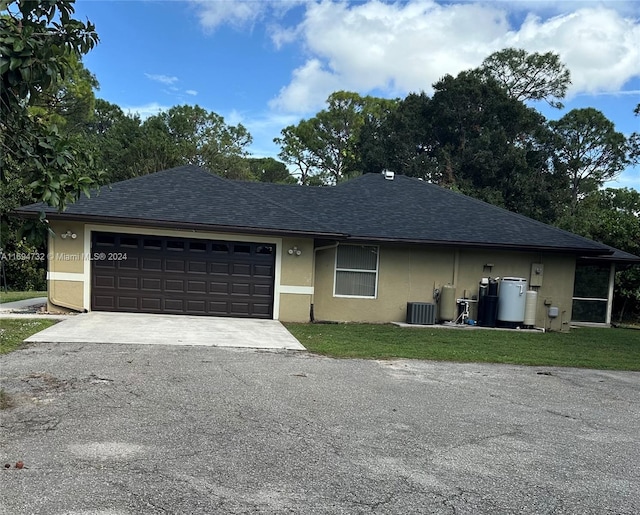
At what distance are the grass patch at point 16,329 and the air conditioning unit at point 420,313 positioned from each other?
27.8 feet

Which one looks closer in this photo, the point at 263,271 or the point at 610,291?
the point at 263,271

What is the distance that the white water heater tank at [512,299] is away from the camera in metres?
13.2

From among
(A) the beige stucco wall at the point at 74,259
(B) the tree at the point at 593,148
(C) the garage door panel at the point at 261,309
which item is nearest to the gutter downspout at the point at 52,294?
(A) the beige stucco wall at the point at 74,259

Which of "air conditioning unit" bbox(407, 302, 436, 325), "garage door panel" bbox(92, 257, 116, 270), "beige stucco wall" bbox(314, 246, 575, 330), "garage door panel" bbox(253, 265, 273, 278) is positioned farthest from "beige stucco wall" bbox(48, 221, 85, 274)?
"air conditioning unit" bbox(407, 302, 436, 325)

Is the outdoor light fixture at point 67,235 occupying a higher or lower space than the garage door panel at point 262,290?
higher

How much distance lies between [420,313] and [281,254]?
13.3ft

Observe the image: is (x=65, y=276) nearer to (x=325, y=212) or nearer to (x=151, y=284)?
(x=151, y=284)

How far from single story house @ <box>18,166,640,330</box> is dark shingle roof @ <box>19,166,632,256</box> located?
0.17 feet

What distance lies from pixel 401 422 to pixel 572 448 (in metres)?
1.54

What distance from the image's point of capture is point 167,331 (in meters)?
9.53

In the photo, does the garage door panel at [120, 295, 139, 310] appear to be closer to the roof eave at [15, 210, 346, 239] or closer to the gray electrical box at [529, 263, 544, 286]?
the roof eave at [15, 210, 346, 239]

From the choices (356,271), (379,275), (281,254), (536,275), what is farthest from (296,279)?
(536,275)

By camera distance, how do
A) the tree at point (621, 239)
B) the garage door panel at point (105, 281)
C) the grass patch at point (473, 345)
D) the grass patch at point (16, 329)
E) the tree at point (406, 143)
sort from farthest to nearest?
the tree at point (406, 143), the tree at point (621, 239), the garage door panel at point (105, 281), the grass patch at point (473, 345), the grass patch at point (16, 329)

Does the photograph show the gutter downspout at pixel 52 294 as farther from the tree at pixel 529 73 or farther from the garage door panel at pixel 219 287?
the tree at pixel 529 73
